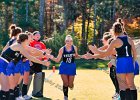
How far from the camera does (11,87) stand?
9570 mm

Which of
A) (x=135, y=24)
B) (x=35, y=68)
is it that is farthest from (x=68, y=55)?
(x=135, y=24)

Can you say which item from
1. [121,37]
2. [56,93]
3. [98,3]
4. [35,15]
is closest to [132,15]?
[98,3]

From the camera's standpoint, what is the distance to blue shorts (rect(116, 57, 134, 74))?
9.27 m

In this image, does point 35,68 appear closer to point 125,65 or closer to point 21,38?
point 21,38

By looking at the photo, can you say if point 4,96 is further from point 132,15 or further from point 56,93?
point 132,15

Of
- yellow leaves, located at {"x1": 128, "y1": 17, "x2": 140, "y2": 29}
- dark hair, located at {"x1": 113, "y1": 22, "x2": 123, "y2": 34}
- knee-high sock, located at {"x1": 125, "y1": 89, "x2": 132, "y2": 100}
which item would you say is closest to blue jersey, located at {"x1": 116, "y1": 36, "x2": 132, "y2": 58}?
dark hair, located at {"x1": 113, "y1": 22, "x2": 123, "y2": 34}

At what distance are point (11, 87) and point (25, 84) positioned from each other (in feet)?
7.06

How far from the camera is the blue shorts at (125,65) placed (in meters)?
9.27

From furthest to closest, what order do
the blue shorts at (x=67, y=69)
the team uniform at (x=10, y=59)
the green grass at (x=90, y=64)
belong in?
the green grass at (x=90, y=64) → the blue shorts at (x=67, y=69) → the team uniform at (x=10, y=59)

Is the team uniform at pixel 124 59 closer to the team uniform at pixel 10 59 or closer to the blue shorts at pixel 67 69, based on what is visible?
the team uniform at pixel 10 59

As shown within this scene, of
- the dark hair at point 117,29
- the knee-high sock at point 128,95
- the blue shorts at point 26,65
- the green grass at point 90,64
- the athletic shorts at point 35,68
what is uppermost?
the dark hair at point 117,29

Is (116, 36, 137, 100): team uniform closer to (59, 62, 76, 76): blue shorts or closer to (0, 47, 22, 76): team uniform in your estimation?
(0, 47, 22, 76): team uniform

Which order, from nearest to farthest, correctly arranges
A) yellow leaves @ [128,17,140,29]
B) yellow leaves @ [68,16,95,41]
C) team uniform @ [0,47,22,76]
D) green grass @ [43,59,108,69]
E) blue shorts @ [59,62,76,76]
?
1. team uniform @ [0,47,22,76]
2. blue shorts @ [59,62,76,76]
3. green grass @ [43,59,108,69]
4. yellow leaves @ [128,17,140,29]
5. yellow leaves @ [68,16,95,41]

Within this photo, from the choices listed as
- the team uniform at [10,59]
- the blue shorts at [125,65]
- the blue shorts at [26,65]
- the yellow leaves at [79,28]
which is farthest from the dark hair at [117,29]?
the yellow leaves at [79,28]
